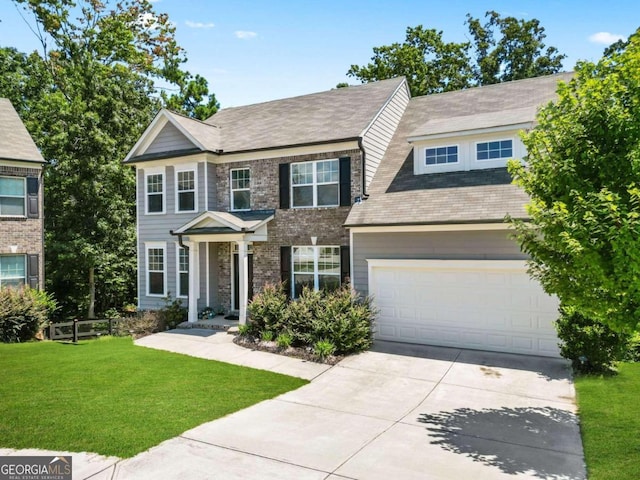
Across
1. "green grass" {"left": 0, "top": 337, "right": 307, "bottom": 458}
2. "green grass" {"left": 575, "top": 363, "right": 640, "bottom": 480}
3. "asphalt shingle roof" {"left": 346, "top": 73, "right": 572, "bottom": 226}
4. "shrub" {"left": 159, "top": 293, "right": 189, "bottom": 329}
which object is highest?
"asphalt shingle roof" {"left": 346, "top": 73, "right": 572, "bottom": 226}

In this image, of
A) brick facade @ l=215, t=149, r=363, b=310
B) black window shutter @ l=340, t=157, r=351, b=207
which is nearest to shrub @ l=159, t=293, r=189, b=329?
brick facade @ l=215, t=149, r=363, b=310

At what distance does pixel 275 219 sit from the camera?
16.0 meters

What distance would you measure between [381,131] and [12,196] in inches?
594

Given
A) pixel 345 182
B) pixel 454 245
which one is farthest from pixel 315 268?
pixel 454 245

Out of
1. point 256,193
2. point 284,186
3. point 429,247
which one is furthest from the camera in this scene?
point 256,193

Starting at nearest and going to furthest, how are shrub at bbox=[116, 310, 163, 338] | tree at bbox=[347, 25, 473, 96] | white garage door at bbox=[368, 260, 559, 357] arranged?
white garage door at bbox=[368, 260, 559, 357] → shrub at bbox=[116, 310, 163, 338] → tree at bbox=[347, 25, 473, 96]

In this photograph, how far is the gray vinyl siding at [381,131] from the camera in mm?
15055

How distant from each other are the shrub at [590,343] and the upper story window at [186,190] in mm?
12679

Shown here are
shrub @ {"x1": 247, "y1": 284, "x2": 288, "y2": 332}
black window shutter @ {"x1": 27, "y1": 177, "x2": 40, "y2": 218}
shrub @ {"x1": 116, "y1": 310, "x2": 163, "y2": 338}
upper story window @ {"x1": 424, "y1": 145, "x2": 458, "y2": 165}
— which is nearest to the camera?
shrub @ {"x1": 247, "y1": 284, "x2": 288, "y2": 332}

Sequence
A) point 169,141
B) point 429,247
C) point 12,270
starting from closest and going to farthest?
1. point 429,247
2. point 169,141
3. point 12,270

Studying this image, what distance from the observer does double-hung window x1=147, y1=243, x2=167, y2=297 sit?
706 inches

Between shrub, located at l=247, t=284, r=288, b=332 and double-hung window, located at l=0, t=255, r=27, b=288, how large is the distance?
1129cm

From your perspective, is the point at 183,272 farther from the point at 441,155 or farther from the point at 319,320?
the point at 441,155

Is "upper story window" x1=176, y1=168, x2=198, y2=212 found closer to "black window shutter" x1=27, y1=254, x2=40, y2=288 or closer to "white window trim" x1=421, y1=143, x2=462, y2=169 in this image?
"black window shutter" x1=27, y1=254, x2=40, y2=288
